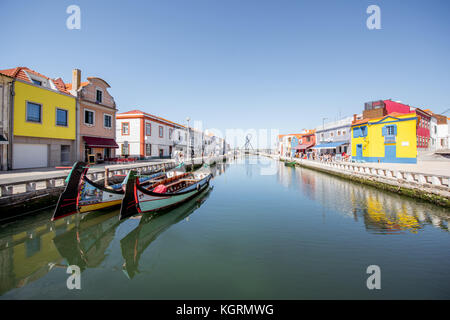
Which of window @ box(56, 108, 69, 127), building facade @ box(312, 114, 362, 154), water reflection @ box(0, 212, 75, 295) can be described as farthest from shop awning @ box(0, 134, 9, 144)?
building facade @ box(312, 114, 362, 154)

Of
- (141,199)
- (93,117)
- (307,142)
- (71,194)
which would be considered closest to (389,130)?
(307,142)

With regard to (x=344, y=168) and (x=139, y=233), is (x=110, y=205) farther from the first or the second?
(x=344, y=168)

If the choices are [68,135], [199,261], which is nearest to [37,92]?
[68,135]

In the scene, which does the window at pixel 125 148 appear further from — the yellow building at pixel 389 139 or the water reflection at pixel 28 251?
the yellow building at pixel 389 139

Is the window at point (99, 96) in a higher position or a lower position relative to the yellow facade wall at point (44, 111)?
higher

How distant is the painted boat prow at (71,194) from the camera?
809cm

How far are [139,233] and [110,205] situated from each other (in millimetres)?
3458

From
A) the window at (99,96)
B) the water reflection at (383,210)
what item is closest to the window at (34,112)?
the window at (99,96)

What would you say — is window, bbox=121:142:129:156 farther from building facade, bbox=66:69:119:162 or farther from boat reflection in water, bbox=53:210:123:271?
boat reflection in water, bbox=53:210:123:271

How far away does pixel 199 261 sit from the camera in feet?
18.4

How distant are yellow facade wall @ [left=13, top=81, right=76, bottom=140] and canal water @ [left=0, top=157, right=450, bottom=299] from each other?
9654 mm

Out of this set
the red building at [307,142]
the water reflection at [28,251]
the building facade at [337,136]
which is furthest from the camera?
the red building at [307,142]

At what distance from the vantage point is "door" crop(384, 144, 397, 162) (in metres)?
25.0

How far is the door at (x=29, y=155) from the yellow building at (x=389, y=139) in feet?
123
